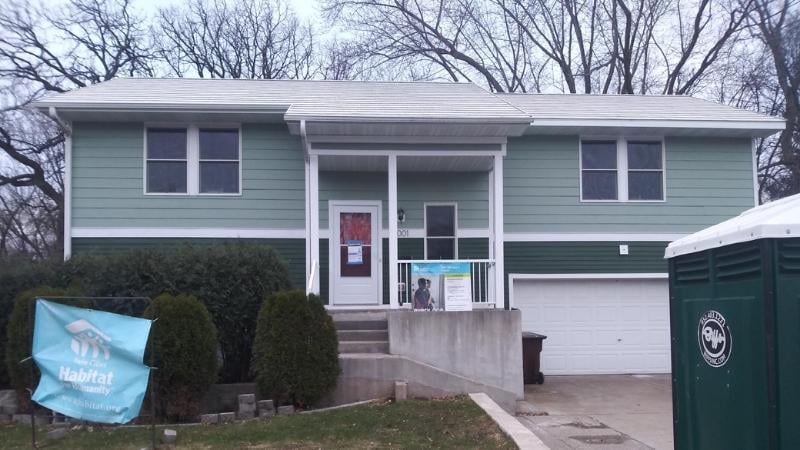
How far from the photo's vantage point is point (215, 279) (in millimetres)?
11820

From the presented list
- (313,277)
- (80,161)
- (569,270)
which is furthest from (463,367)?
(80,161)

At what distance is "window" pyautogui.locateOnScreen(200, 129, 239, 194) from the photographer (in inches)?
596

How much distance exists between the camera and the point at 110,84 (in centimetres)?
1598

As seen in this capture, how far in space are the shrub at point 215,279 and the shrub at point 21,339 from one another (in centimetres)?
72

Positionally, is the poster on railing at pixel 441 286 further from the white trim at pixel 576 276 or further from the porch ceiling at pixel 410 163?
the white trim at pixel 576 276

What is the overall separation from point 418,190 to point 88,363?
7.93m

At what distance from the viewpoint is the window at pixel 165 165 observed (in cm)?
1505

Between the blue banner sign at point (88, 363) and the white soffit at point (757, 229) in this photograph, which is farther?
the blue banner sign at point (88, 363)

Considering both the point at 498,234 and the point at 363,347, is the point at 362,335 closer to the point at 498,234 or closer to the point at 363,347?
the point at 363,347

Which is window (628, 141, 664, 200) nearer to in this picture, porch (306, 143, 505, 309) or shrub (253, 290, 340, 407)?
porch (306, 143, 505, 309)

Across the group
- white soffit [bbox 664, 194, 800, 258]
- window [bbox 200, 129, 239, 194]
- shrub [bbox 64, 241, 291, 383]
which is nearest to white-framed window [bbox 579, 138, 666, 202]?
window [bbox 200, 129, 239, 194]

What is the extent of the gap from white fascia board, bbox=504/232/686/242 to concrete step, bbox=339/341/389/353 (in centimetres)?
420

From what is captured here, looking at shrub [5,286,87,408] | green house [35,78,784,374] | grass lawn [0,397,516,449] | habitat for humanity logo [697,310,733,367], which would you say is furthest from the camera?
green house [35,78,784,374]

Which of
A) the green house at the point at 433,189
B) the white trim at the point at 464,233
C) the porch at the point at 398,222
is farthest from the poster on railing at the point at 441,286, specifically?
the white trim at the point at 464,233
